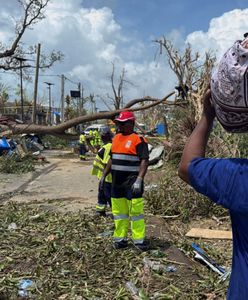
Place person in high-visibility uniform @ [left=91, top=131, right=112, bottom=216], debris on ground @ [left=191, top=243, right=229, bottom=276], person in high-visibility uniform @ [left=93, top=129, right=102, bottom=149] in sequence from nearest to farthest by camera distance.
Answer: debris on ground @ [left=191, top=243, right=229, bottom=276]
person in high-visibility uniform @ [left=91, top=131, right=112, bottom=216]
person in high-visibility uniform @ [left=93, top=129, right=102, bottom=149]

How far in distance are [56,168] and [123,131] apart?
11541mm

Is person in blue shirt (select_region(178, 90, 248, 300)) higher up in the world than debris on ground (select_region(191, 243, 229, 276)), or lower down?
higher up

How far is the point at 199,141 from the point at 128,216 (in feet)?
12.7

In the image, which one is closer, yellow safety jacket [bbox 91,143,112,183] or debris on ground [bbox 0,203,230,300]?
debris on ground [bbox 0,203,230,300]

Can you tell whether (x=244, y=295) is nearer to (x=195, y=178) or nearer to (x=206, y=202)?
(x=195, y=178)

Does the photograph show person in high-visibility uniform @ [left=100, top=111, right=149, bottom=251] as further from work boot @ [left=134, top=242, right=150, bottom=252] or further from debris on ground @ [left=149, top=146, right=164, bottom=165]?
debris on ground @ [left=149, top=146, right=164, bottom=165]

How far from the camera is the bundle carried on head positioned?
1.29 m

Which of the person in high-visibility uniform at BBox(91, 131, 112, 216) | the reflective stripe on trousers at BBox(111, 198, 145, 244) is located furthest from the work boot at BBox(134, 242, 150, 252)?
the person in high-visibility uniform at BBox(91, 131, 112, 216)

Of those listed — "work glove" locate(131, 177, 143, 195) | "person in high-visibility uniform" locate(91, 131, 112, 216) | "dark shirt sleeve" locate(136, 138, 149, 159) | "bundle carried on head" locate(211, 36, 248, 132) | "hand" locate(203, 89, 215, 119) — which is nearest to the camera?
"bundle carried on head" locate(211, 36, 248, 132)

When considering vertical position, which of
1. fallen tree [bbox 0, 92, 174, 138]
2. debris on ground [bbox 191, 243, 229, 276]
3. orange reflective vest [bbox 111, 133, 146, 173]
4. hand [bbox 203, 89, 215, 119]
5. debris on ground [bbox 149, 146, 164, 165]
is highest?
hand [bbox 203, 89, 215, 119]

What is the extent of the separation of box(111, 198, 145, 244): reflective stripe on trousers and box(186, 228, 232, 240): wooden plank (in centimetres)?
129

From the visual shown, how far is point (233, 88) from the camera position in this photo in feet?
4.29

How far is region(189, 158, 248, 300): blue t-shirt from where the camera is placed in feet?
4.54

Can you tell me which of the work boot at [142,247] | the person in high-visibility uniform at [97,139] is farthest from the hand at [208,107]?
the person in high-visibility uniform at [97,139]
